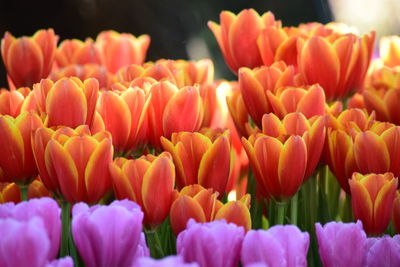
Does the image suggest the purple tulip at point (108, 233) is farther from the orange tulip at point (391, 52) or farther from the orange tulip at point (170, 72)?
the orange tulip at point (391, 52)

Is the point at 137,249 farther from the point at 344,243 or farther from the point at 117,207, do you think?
the point at 344,243

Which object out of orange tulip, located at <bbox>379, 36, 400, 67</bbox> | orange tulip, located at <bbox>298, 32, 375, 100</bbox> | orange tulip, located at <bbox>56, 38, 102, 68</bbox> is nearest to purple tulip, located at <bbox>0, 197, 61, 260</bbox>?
orange tulip, located at <bbox>298, 32, 375, 100</bbox>

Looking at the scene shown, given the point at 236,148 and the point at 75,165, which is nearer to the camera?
the point at 75,165

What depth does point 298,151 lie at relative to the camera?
24.7 inches

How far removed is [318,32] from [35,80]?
33 cm

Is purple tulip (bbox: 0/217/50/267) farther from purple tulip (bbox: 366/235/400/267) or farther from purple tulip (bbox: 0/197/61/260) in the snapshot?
purple tulip (bbox: 366/235/400/267)

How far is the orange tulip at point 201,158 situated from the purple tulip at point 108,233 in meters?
0.12

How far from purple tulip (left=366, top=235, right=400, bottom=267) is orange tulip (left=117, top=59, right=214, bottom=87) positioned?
25cm

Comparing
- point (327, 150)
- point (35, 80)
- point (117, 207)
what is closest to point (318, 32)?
point (327, 150)

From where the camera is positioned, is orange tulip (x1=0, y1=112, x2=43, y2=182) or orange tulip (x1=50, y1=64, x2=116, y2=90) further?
orange tulip (x1=50, y1=64, x2=116, y2=90)

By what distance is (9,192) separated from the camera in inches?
26.2

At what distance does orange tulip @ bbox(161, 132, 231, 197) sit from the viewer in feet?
2.02

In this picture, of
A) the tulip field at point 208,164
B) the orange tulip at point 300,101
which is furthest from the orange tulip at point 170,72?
the orange tulip at point 300,101

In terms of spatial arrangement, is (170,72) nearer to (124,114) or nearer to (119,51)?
(124,114)
